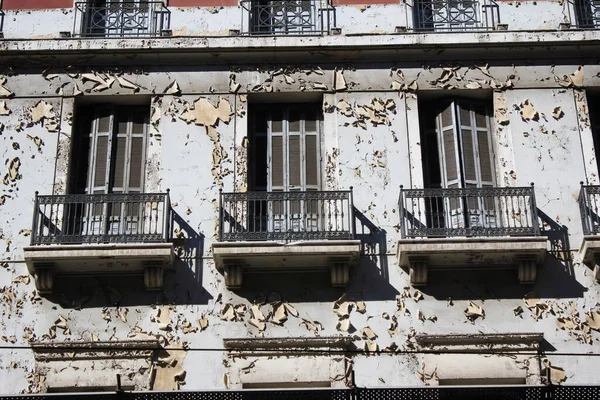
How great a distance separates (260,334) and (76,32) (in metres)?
5.84

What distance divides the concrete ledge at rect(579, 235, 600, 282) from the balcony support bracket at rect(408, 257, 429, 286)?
220cm

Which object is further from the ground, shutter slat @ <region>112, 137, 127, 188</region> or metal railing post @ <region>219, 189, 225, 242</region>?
shutter slat @ <region>112, 137, 127, 188</region>

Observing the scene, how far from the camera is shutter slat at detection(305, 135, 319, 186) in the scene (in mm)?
18219

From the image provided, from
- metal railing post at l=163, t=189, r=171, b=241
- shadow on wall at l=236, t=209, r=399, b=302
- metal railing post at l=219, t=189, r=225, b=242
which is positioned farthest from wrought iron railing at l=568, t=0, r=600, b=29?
metal railing post at l=163, t=189, r=171, b=241

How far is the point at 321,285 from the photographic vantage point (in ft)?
55.6

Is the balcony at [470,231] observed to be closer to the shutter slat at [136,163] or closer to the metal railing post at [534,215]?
the metal railing post at [534,215]

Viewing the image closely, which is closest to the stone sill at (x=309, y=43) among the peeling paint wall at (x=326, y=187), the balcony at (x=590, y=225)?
the peeling paint wall at (x=326, y=187)

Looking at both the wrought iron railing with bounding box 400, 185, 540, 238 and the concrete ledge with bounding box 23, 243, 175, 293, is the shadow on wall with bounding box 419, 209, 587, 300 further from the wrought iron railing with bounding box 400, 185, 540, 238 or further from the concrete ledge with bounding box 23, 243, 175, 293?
the concrete ledge with bounding box 23, 243, 175, 293

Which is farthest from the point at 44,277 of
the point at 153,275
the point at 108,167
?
A: the point at 108,167

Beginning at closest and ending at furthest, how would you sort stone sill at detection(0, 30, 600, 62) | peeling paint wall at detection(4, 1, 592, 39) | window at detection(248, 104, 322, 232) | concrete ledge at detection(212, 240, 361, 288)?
1. concrete ledge at detection(212, 240, 361, 288)
2. window at detection(248, 104, 322, 232)
3. stone sill at detection(0, 30, 600, 62)
4. peeling paint wall at detection(4, 1, 592, 39)

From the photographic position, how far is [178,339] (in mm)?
16547

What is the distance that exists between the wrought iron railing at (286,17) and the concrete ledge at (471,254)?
4161mm

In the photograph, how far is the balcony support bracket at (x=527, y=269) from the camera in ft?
55.2

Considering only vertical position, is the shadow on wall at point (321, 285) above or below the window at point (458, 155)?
below
